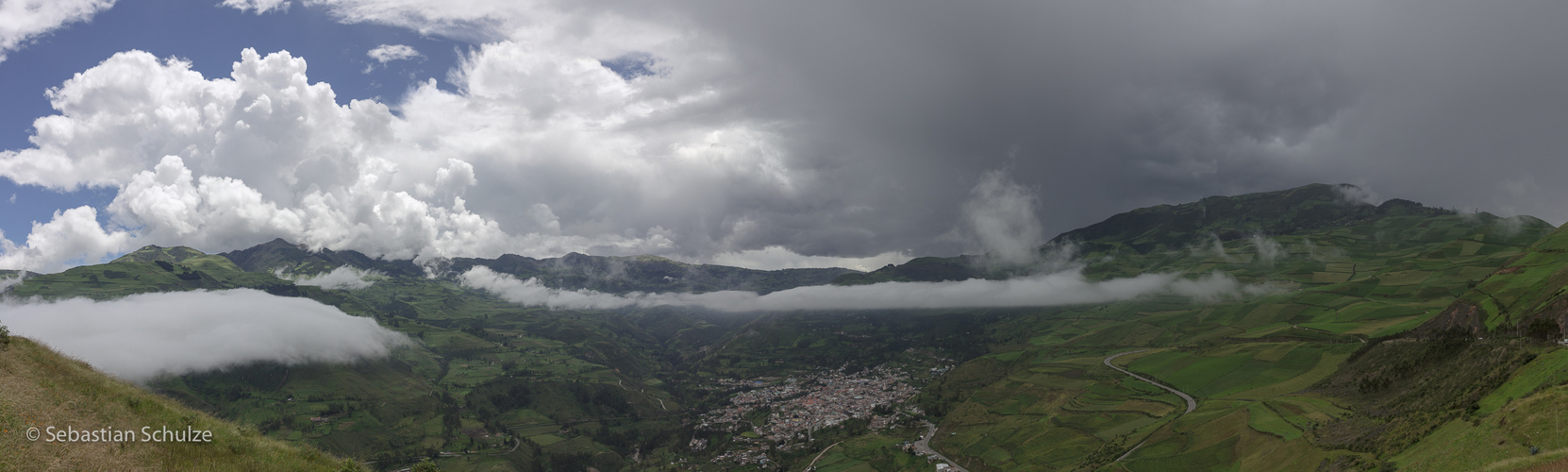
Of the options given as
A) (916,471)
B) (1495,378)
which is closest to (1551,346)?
(1495,378)

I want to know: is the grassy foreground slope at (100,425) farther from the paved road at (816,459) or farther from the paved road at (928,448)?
the paved road at (816,459)

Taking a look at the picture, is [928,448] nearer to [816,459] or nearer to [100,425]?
[816,459]

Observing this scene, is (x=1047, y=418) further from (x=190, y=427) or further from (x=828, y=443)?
(x=190, y=427)

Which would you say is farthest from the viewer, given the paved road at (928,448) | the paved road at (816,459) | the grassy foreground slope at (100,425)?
the paved road at (816,459)

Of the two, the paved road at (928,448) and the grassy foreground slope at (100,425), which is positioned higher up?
the grassy foreground slope at (100,425)

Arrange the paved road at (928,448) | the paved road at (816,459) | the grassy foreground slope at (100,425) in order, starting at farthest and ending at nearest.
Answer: the paved road at (816,459) → the paved road at (928,448) → the grassy foreground slope at (100,425)

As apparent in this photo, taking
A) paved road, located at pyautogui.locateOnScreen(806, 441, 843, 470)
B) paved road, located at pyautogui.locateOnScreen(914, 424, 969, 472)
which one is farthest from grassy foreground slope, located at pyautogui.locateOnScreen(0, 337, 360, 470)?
paved road, located at pyautogui.locateOnScreen(806, 441, 843, 470)

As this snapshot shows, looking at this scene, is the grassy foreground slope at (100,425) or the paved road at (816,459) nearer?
the grassy foreground slope at (100,425)

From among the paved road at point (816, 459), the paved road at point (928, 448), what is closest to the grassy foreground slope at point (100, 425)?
the paved road at point (928, 448)

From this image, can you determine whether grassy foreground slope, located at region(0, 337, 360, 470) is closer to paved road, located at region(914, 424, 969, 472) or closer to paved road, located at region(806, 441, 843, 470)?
paved road, located at region(914, 424, 969, 472)
